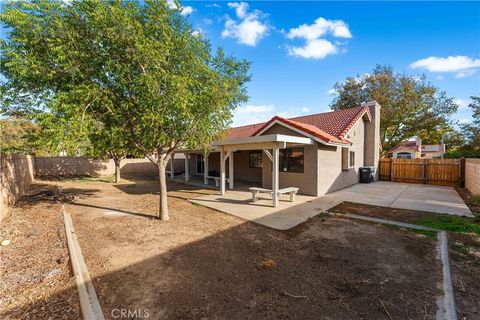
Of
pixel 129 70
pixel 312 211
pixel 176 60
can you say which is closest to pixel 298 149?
pixel 312 211

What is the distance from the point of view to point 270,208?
795cm

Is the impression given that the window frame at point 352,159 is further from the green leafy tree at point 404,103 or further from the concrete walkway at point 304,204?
the green leafy tree at point 404,103

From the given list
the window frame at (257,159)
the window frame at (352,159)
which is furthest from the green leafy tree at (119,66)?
the window frame at (352,159)

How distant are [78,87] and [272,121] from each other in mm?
8657

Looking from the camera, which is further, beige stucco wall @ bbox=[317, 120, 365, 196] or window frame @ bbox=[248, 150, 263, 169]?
window frame @ bbox=[248, 150, 263, 169]

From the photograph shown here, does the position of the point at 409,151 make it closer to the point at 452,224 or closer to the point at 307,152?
the point at 307,152

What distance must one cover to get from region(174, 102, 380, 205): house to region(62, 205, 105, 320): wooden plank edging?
610cm

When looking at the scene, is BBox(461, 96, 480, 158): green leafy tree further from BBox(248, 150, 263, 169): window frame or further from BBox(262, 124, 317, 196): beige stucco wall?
BBox(248, 150, 263, 169): window frame

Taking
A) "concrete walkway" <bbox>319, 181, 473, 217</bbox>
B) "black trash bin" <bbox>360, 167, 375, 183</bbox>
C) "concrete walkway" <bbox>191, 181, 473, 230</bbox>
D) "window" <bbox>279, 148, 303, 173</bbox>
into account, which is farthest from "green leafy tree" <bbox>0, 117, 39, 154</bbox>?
"black trash bin" <bbox>360, 167, 375, 183</bbox>

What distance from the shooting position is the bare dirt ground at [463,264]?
9.38 ft

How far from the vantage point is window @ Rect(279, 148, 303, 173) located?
1067cm

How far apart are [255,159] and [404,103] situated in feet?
53.3

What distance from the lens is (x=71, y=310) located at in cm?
278

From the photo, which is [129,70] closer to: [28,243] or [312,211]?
[28,243]
